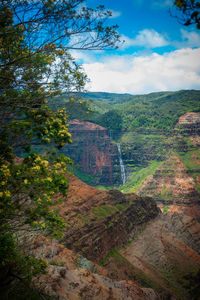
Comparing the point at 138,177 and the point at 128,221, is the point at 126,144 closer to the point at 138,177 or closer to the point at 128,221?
the point at 138,177

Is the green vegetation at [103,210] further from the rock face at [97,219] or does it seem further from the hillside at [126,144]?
the hillside at [126,144]

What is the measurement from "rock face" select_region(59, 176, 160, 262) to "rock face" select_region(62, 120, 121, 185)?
59681 millimetres

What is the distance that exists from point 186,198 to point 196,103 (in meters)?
70.0

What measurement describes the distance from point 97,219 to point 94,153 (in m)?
76.5

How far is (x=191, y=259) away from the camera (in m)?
39.1

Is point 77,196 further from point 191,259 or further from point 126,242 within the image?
point 191,259

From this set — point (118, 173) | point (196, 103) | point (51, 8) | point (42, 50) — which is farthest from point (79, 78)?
point (196, 103)

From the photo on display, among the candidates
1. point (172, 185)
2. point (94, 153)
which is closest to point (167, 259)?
point (172, 185)

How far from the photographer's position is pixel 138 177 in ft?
328

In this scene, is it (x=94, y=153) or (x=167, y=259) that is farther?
(x=94, y=153)

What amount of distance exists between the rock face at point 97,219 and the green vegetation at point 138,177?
148 ft

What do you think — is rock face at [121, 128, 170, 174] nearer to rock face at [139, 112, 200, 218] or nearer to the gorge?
the gorge

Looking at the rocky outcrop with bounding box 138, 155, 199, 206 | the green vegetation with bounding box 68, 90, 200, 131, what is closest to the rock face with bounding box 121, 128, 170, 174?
the green vegetation with bounding box 68, 90, 200, 131

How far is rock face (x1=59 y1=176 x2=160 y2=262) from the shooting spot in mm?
28625
